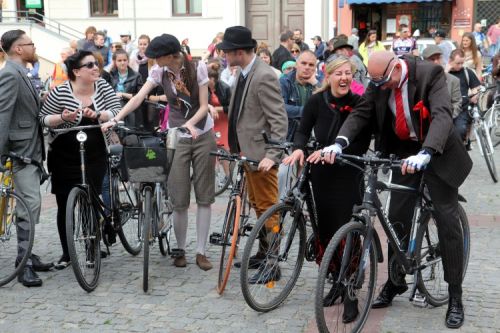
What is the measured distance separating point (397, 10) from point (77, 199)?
65.7 feet

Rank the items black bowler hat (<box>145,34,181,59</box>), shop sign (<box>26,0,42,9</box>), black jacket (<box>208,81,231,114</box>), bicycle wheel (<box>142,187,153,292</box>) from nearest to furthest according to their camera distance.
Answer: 1. bicycle wheel (<box>142,187,153,292</box>)
2. black bowler hat (<box>145,34,181,59</box>)
3. black jacket (<box>208,81,231,114</box>)
4. shop sign (<box>26,0,42,9</box>)

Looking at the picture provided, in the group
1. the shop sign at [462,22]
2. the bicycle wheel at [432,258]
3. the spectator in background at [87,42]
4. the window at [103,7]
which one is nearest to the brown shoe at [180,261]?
the bicycle wheel at [432,258]

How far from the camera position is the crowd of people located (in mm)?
4703

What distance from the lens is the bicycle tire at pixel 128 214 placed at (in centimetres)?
629


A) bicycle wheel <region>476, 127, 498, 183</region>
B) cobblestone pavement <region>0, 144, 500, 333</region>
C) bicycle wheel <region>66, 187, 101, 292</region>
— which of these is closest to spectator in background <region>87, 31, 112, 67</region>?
bicycle wheel <region>476, 127, 498, 183</region>

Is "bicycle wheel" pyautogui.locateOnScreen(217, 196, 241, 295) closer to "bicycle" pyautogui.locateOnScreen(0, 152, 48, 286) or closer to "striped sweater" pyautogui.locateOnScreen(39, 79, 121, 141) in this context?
"striped sweater" pyautogui.locateOnScreen(39, 79, 121, 141)

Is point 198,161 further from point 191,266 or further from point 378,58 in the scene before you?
point 378,58

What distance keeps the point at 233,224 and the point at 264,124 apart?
2.70 feet

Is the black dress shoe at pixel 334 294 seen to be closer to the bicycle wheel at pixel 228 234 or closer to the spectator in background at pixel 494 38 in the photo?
the bicycle wheel at pixel 228 234

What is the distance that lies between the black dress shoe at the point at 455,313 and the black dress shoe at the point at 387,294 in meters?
0.41

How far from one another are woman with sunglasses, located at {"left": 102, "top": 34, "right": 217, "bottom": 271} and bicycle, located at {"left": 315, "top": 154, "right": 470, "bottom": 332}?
53.9 inches

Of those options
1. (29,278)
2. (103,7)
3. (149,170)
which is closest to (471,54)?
(149,170)

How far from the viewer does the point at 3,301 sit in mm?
5434

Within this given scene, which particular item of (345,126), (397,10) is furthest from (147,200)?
(397,10)
